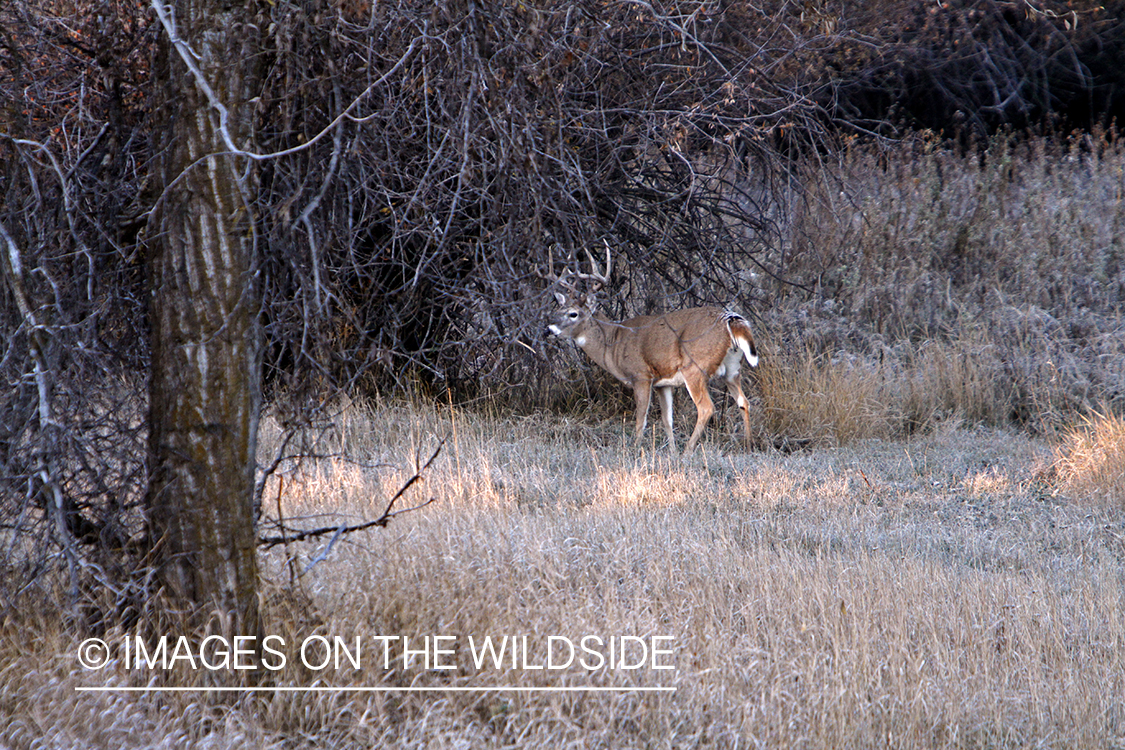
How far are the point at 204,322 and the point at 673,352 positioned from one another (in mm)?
5799

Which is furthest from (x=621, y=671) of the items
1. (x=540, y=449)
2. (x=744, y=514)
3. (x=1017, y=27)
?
(x=1017, y=27)

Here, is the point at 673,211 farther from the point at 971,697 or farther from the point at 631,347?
the point at 971,697

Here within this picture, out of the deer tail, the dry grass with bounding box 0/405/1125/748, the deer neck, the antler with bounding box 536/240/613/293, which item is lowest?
the dry grass with bounding box 0/405/1125/748

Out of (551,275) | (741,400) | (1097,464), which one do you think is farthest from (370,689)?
(741,400)

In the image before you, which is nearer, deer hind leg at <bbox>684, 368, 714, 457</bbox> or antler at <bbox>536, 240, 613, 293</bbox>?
antler at <bbox>536, 240, 613, 293</bbox>

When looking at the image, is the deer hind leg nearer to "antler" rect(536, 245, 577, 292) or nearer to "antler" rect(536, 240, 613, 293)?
"antler" rect(536, 240, 613, 293)

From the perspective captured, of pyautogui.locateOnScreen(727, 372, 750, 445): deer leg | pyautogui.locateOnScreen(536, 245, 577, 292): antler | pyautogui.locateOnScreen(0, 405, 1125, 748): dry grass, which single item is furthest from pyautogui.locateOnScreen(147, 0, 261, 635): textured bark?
pyautogui.locateOnScreen(727, 372, 750, 445): deer leg

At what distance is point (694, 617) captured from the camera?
427 centimetres

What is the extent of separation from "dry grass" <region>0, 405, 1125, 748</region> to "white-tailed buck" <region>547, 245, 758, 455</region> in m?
1.74

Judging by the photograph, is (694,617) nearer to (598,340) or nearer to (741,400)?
(741,400)

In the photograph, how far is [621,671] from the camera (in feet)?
12.1

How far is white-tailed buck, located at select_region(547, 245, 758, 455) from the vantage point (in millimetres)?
8305

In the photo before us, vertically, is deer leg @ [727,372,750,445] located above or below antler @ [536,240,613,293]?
below

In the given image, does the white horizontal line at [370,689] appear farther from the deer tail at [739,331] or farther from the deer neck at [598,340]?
the deer neck at [598,340]
